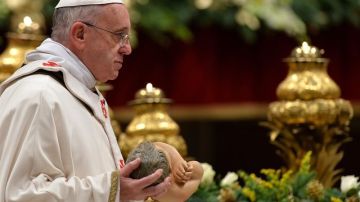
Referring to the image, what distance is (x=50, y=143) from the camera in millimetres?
4406

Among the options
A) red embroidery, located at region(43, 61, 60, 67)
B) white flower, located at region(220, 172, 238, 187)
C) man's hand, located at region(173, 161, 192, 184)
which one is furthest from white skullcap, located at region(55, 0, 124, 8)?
white flower, located at region(220, 172, 238, 187)

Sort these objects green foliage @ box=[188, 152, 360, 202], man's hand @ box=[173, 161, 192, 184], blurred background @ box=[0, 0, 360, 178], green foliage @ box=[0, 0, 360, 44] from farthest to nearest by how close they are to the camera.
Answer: blurred background @ box=[0, 0, 360, 178] < green foliage @ box=[0, 0, 360, 44] < green foliage @ box=[188, 152, 360, 202] < man's hand @ box=[173, 161, 192, 184]

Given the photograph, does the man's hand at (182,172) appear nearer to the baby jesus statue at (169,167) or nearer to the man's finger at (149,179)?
the baby jesus statue at (169,167)

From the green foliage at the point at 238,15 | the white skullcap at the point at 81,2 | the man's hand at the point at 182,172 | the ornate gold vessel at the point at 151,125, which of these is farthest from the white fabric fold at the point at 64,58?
the green foliage at the point at 238,15

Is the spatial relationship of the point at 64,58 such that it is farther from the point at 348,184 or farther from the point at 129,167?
the point at 348,184

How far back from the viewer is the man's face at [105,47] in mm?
4688

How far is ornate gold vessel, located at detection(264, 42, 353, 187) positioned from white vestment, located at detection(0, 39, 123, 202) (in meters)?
1.88

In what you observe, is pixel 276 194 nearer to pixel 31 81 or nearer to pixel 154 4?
pixel 31 81

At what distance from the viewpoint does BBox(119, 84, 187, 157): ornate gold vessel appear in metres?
6.31

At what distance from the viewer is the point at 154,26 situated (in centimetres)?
883

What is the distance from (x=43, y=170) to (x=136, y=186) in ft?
0.97

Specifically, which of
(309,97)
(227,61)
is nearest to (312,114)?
(309,97)

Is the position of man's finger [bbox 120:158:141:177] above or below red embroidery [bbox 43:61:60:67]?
below

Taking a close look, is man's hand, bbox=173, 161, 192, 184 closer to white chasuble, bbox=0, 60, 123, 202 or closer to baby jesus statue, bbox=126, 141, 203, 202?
baby jesus statue, bbox=126, 141, 203, 202
